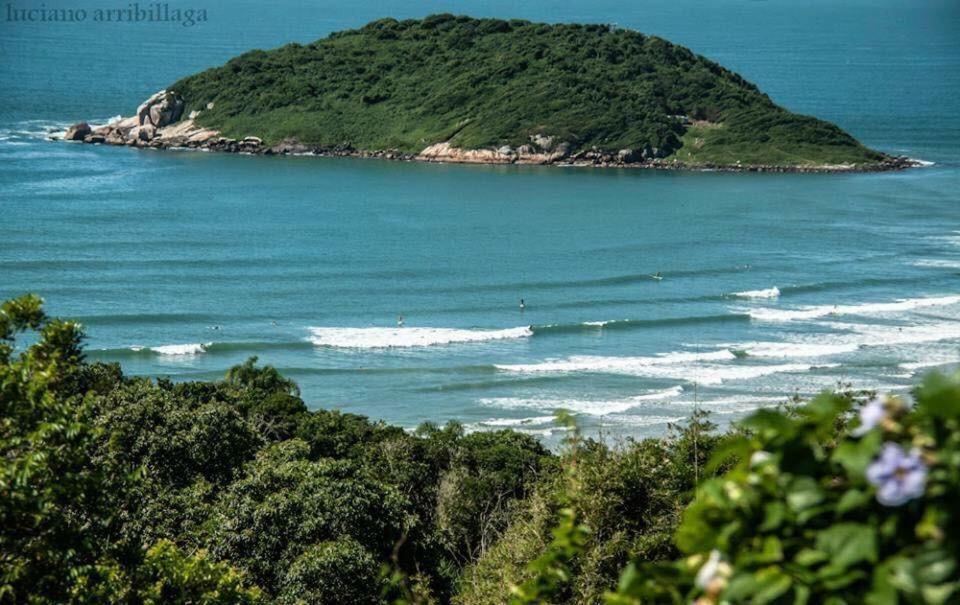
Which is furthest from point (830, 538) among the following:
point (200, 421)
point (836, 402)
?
point (200, 421)

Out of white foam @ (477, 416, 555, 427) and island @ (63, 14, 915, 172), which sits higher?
island @ (63, 14, 915, 172)

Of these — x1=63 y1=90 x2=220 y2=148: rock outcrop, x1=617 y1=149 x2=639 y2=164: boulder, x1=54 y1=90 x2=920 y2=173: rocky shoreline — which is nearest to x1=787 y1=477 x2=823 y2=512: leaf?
x1=54 y1=90 x2=920 y2=173: rocky shoreline

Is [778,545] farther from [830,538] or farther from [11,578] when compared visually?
[11,578]

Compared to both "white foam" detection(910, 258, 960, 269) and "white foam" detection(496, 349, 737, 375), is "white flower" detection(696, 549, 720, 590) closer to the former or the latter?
"white foam" detection(496, 349, 737, 375)

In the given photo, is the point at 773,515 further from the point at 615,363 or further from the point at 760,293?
the point at 760,293

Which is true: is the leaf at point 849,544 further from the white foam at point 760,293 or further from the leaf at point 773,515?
the white foam at point 760,293

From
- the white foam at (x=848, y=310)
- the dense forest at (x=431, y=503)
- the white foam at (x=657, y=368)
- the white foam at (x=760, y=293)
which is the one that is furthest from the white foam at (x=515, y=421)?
the white foam at (x=760, y=293)

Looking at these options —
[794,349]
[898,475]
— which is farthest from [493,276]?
[898,475]
